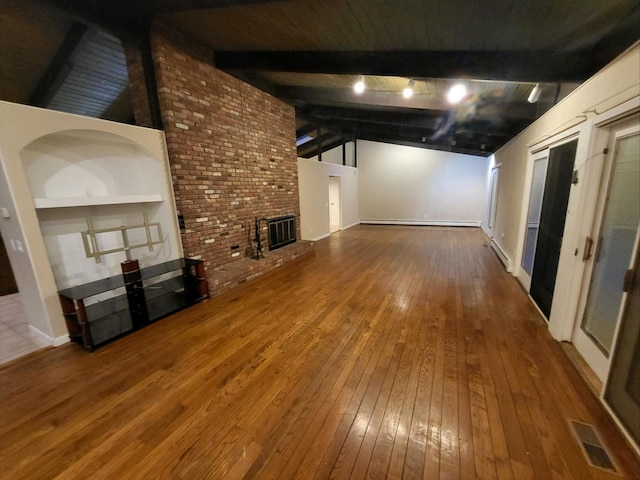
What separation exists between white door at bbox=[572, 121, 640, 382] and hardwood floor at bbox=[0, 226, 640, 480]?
29 cm

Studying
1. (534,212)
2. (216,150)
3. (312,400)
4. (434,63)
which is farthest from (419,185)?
(312,400)

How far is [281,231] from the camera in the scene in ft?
18.3

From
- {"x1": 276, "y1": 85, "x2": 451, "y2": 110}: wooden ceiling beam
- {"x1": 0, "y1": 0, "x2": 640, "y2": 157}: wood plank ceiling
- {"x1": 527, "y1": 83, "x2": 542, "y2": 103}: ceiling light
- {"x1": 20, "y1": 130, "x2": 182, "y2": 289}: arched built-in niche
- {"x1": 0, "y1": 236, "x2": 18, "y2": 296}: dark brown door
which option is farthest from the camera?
{"x1": 276, "y1": 85, "x2": 451, "y2": 110}: wooden ceiling beam

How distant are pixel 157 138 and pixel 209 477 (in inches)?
140

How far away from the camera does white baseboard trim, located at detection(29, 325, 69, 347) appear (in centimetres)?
259

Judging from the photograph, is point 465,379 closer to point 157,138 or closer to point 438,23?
point 438,23

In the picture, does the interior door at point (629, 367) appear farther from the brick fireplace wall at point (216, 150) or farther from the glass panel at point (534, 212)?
the brick fireplace wall at point (216, 150)

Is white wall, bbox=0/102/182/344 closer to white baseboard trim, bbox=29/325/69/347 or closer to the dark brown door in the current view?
white baseboard trim, bbox=29/325/69/347

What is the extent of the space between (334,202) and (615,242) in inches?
296

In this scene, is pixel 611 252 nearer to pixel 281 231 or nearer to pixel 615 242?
pixel 615 242

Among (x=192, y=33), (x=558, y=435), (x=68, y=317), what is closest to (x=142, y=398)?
(x=68, y=317)

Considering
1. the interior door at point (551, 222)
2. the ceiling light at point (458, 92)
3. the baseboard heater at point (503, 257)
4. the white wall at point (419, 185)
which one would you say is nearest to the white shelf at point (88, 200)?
the ceiling light at point (458, 92)

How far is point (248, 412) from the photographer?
179 cm

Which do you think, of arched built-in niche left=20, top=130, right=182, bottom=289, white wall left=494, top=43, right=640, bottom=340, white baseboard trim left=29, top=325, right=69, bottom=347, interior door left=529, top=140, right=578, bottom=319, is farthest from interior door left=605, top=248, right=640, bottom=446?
white baseboard trim left=29, top=325, right=69, bottom=347
